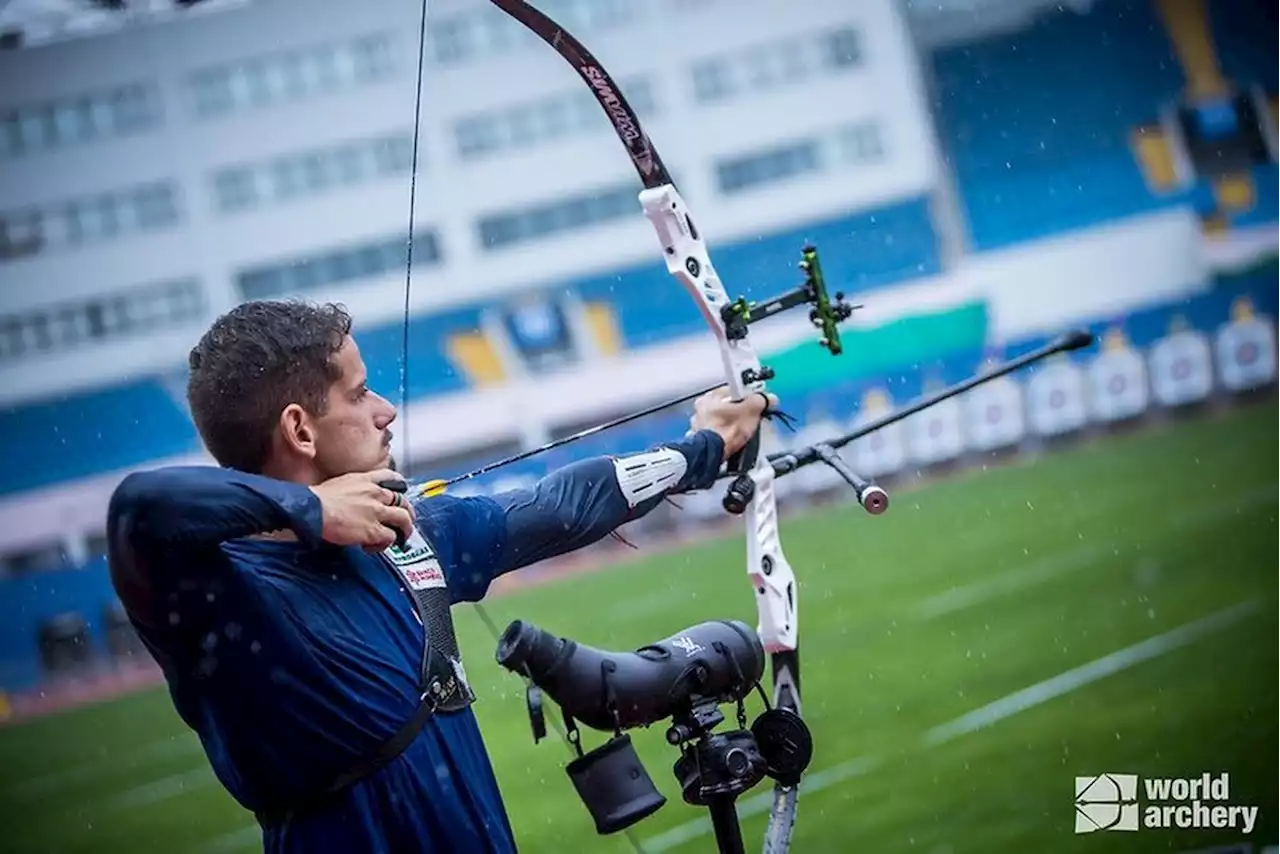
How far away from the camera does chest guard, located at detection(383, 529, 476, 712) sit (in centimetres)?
186

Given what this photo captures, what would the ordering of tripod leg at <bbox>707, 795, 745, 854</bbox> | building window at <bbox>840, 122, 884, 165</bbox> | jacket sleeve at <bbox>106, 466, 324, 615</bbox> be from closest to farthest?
jacket sleeve at <bbox>106, 466, 324, 615</bbox> < tripod leg at <bbox>707, 795, 745, 854</bbox> < building window at <bbox>840, 122, 884, 165</bbox>

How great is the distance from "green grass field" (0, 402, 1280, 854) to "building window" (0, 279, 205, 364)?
168 centimetres

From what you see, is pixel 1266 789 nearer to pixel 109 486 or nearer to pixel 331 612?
pixel 331 612

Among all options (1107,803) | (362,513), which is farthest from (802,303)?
(1107,803)

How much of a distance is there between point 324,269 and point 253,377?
14.9 feet

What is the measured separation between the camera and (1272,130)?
33.6 feet

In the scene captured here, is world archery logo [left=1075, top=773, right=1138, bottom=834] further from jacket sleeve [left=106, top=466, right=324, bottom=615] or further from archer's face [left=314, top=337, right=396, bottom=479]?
jacket sleeve [left=106, top=466, right=324, bottom=615]

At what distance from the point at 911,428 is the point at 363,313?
4456 millimetres

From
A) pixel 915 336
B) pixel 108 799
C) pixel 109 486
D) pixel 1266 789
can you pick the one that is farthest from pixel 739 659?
pixel 915 336

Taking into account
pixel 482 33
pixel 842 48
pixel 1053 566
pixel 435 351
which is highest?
pixel 482 33

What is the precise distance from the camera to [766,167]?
30.5 ft

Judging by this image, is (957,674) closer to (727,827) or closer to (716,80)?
(727,827)

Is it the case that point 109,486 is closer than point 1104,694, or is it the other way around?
point 1104,694

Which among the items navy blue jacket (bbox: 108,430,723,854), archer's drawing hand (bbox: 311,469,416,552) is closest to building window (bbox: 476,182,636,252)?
navy blue jacket (bbox: 108,430,723,854)
